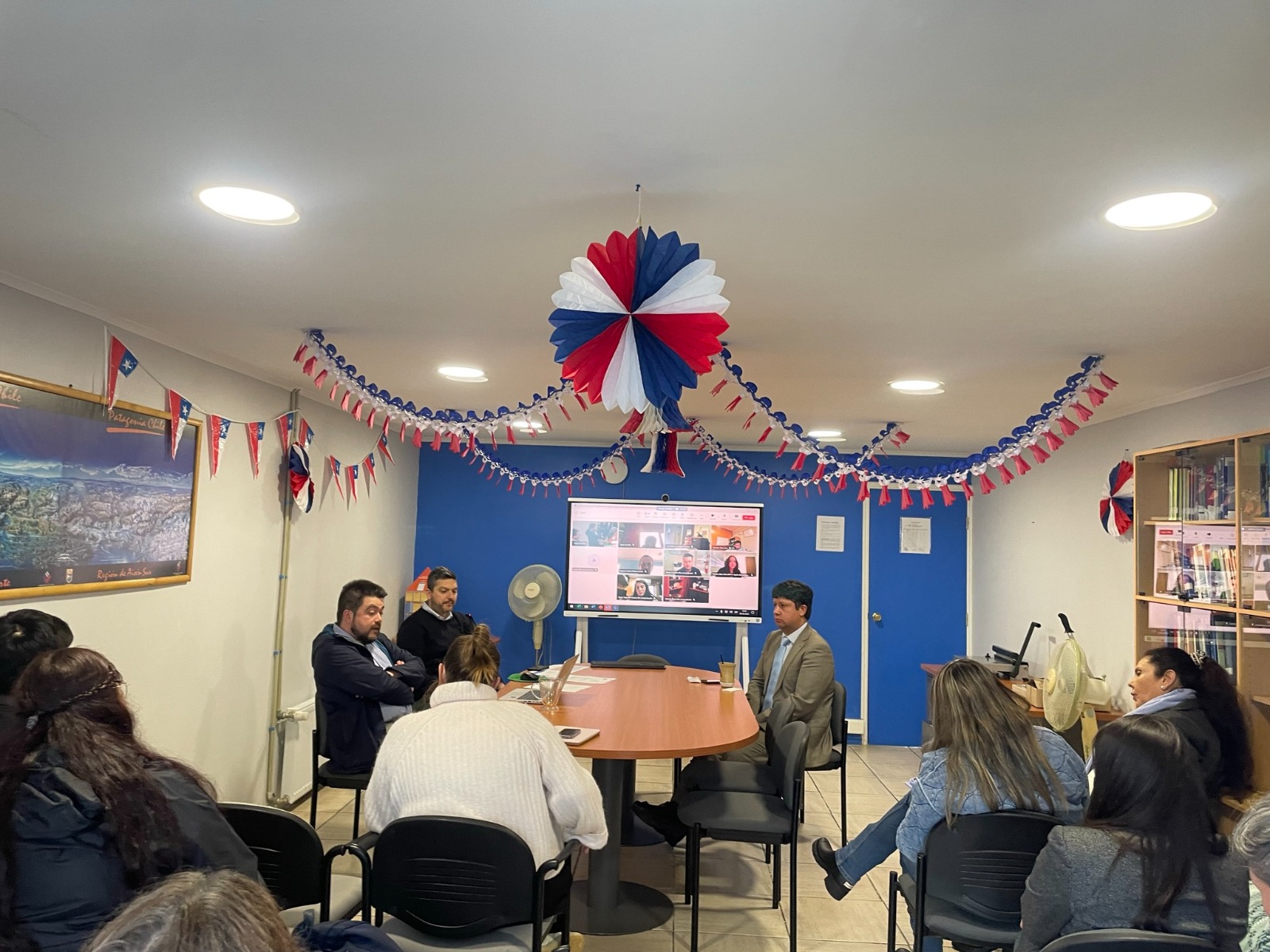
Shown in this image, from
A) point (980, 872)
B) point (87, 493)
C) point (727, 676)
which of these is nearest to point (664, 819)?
point (727, 676)

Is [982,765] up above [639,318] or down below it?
below

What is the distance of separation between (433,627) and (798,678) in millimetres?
2229

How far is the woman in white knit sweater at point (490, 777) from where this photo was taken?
90.1 inches

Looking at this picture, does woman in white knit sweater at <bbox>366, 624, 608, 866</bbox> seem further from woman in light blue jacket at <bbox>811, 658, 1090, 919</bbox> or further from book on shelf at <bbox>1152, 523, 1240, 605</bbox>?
book on shelf at <bbox>1152, 523, 1240, 605</bbox>

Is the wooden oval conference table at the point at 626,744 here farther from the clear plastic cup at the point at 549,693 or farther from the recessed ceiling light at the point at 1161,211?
the recessed ceiling light at the point at 1161,211

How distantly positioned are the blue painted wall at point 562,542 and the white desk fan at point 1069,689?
8.36 feet

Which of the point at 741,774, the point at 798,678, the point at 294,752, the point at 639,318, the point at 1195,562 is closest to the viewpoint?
the point at 639,318

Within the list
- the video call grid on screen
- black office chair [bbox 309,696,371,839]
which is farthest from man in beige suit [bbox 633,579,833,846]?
the video call grid on screen

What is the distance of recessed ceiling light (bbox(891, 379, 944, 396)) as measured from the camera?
161 inches

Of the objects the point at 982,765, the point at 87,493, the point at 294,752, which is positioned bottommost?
the point at 294,752

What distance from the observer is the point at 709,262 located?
1762 millimetres

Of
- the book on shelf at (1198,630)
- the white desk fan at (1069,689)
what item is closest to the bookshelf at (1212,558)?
the book on shelf at (1198,630)

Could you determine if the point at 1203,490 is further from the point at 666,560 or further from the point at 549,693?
the point at 666,560

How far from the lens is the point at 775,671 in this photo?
15.9 feet
